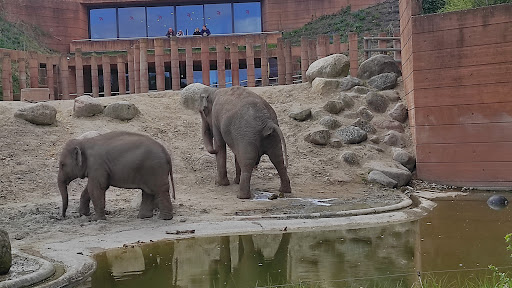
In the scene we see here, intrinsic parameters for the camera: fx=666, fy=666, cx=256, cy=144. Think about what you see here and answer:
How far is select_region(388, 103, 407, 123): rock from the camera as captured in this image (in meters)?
16.3

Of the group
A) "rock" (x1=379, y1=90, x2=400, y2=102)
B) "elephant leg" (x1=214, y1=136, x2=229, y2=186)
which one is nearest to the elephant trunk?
"elephant leg" (x1=214, y1=136, x2=229, y2=186)

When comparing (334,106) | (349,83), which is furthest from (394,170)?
(349,83)

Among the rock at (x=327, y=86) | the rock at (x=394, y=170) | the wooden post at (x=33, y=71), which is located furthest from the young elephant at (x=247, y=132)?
the wooden post at (x=33, y=71)

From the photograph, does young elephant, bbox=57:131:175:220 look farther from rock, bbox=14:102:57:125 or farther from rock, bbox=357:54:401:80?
rock, bbox=357:54:401:80

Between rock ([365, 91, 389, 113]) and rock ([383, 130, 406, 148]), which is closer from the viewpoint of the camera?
rock ([383, 130, 406, 148])

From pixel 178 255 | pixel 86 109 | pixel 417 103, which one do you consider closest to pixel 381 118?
pixel 417 103

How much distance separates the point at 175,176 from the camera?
45.7ft

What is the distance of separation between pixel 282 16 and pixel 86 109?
24414mm

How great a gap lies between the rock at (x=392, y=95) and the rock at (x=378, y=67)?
967 millimetres

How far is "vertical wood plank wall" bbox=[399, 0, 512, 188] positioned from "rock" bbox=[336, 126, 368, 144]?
4.60 feet

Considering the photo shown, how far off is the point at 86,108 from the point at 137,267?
32.7ft

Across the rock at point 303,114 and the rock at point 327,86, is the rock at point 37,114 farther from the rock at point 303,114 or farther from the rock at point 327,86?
the rock at point 327,86

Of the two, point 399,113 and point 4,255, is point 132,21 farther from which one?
point 4,255

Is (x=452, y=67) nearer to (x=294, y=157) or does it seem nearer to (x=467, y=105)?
(x=467, y=105)
